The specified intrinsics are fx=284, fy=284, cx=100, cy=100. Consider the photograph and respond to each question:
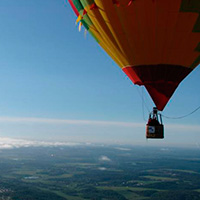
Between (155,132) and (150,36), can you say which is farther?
(155,132)

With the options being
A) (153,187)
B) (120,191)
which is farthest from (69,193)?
(153,187)

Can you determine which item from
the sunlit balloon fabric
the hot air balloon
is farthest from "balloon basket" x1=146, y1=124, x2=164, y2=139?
the sunlit balloon fabric

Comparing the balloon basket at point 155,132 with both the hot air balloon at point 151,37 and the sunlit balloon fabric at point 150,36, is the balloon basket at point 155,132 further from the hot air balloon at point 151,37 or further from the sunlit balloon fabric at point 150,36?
the sunlit balloon fabric at point 150,36

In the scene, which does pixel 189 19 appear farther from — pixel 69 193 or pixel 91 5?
pixel 69 193

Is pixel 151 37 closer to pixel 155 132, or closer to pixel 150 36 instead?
pixel 150 36

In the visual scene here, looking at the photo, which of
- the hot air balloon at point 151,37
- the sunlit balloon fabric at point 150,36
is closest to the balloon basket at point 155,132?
the hot air balloon at point 151,37

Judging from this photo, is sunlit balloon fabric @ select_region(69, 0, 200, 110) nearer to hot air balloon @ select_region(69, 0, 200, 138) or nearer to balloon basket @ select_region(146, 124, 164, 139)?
hot air balloon @ select_region(69, 0, 200, 138)

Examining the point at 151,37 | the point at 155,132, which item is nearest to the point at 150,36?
the point at 151,37

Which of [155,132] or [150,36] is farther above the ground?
[150,36]
